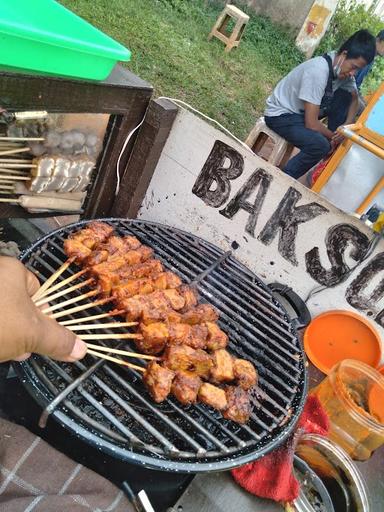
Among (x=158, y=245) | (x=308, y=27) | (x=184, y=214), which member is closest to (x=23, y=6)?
(x=158, y=245)

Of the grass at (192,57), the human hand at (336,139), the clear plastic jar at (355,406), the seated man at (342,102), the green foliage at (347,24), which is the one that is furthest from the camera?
the green foliage at (347,24)

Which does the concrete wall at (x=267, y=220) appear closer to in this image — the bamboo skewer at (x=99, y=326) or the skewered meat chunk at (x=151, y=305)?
the skewered meat chunk at (x=151, y=305)

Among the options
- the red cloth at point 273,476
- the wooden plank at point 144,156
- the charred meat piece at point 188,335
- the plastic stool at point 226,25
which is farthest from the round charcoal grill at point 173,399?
the plastic stool at point 226,25

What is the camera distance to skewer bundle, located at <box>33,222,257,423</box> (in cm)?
270

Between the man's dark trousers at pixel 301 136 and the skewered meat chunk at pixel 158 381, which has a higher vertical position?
the man's dark trousers at pixel 301 136

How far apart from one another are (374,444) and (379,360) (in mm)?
1063

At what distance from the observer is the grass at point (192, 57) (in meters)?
10.4

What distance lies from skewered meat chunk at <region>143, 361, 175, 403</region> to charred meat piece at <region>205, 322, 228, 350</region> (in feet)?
1.66

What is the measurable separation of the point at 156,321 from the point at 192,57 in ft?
36.6

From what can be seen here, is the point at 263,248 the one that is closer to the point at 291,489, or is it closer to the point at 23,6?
the point at 291,489

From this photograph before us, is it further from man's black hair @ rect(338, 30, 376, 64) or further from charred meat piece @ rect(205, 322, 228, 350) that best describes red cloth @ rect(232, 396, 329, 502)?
man's black hair @ rect(338, 30, 376, 64)

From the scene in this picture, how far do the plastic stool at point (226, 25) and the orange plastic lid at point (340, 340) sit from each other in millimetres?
12065

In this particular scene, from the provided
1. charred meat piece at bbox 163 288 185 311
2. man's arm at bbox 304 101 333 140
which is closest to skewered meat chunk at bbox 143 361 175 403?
charred meat piece at bbox 163 288 185 311

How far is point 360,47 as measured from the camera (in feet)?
22.6
